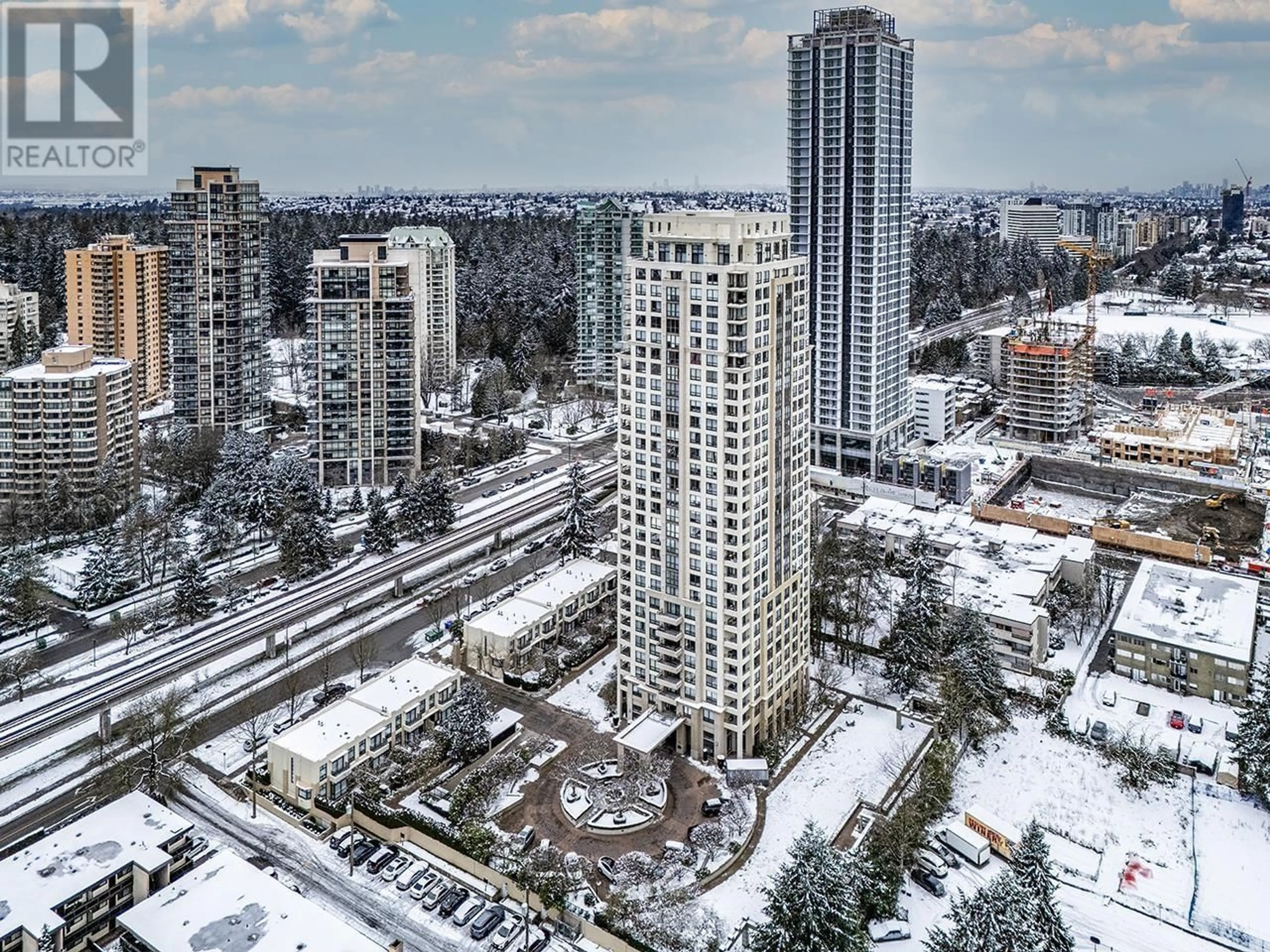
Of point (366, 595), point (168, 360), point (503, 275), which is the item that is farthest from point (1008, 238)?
point (366, 595)

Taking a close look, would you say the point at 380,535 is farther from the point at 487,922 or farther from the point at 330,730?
the point at 487,922

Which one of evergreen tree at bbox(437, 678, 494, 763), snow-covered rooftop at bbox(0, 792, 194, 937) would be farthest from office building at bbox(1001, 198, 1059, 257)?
snow-covered rooftop at bbox(0, 792, 194, 937)

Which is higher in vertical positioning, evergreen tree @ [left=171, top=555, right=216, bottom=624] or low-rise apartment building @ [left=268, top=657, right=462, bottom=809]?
evergreen tree @ [left=171, top=555, right=216, bottom=624]

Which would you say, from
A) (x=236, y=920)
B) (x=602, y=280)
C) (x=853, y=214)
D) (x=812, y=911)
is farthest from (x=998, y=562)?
(x=602, y=280)

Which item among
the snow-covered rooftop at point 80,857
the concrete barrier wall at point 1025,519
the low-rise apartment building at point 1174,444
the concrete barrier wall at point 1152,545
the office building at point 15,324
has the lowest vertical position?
the snow-covered rooftop at point 80,857

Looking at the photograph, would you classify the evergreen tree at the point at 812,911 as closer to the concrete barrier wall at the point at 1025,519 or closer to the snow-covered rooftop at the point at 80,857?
the snow-covered rooftop at the point at 80,857

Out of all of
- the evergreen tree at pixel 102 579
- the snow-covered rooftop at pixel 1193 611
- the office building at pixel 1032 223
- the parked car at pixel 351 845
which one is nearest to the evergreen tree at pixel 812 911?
the parked car at pixel 351 845

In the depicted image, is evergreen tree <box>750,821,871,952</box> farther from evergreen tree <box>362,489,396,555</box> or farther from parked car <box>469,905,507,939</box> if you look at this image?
evergreen tree <box>362,489,396,555</box>
